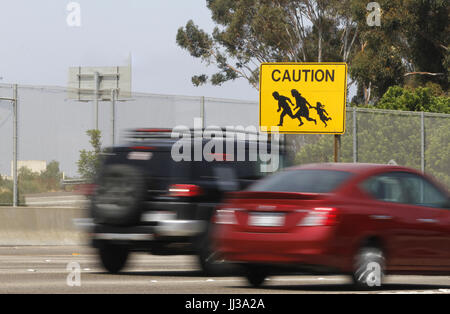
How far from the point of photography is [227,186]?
14.6 m

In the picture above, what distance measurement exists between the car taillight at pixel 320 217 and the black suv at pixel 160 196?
10.1 feet

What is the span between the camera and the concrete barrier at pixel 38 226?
75.3 feet

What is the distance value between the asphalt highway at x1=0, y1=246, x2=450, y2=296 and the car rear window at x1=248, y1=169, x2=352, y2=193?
113 cm

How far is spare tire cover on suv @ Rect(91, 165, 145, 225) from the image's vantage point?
546 inches

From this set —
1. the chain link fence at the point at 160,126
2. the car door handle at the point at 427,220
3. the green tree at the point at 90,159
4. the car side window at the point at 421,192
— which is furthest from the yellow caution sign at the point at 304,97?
the car door handle at the point at 427,220

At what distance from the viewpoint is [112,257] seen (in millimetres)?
14789

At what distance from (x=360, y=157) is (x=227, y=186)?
13571 millimetres

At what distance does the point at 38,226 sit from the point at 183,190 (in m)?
9.99

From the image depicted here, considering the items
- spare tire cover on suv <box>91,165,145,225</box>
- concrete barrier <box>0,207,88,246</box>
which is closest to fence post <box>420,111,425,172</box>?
concrete barrier <box>0,207,88,246</box>

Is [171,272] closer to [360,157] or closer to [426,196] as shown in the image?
[426,196]

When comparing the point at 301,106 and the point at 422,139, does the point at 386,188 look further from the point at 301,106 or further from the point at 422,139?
the point at 422,139

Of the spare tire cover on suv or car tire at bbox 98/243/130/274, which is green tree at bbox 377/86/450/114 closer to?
car tire at bbox 98/243/130/274

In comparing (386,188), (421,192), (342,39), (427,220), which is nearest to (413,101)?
(342,39)
